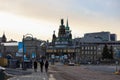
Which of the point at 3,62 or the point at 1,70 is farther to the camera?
the point at 3,62

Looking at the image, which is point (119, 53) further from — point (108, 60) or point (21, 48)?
point (108, 60)

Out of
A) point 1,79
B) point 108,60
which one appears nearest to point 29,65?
point 1,79

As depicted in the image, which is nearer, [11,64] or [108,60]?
[11,64]

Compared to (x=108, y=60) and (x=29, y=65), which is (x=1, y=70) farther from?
(x=108, y=60)

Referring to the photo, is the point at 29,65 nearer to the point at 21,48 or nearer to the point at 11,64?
the point at 11,64

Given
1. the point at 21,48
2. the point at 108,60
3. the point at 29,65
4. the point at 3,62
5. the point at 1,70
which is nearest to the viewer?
the point at 1,70

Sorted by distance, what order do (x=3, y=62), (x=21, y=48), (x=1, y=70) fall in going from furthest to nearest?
(x=3, y=62) < (x=21, y=48) < (x=1, y=70)

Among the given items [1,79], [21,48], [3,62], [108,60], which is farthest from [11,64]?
[108,60]

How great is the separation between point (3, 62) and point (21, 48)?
23.4 ft

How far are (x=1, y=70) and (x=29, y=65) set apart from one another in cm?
5562

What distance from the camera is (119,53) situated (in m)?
66.1

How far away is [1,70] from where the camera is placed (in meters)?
17.9

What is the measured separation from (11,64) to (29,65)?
6.62 metres

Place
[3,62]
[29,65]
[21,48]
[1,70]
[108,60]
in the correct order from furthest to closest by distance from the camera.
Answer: [108,60] < [29,65] < [3,62] < [21,48] < [1,70]
